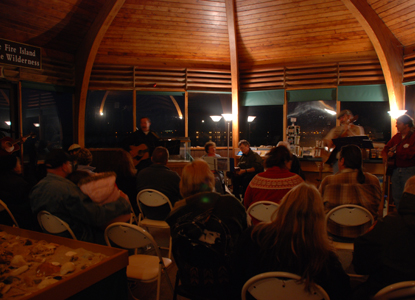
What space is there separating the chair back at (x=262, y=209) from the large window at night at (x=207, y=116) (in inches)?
227

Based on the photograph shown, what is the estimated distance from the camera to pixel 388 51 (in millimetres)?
6445

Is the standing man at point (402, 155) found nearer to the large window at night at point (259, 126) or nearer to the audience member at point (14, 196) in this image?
the large window at night at point (259, 126)

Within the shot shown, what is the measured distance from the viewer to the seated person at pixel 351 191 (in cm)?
259

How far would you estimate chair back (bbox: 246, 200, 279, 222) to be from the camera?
2562mm

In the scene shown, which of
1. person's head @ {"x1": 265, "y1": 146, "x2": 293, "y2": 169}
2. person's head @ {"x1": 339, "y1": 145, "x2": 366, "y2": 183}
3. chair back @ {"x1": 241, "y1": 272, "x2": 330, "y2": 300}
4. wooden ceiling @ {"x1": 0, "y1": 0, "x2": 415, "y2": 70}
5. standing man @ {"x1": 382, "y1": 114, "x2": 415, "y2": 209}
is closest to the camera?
chair back @ {"x1": 241, "y1": 272, "x2": 330, "y2": 300}

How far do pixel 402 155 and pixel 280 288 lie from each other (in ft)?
13.8

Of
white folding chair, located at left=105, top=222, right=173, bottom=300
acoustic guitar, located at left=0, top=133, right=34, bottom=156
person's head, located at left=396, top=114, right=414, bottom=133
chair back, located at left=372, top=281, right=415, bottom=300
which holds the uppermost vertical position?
person's head, located at left=396, top=114, right=414, bottom=133

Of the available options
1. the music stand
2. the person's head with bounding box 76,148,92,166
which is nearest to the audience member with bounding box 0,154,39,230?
the person's head with bounding box 76,148,92,166

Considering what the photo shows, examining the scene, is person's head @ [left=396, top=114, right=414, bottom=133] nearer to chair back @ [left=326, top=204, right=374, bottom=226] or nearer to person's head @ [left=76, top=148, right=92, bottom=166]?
chair back @ [left=326, top=204, right=374, bottom=226]

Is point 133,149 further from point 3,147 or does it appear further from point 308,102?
point 308,102

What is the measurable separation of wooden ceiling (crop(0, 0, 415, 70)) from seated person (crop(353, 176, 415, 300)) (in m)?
6.07

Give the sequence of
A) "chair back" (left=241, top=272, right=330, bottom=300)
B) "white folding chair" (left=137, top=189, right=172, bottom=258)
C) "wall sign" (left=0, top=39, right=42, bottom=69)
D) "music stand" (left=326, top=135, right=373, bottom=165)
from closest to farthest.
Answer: "chair back" (left=241, top=272, right=330, bottom=300) < "white folding chair" (left=137, top=189, right=172, bottom=258) < "music stand" (left=326, top=135, right=373, bottom=165) < "wall sign" (left=0, top=39, right=42, bottom=69)

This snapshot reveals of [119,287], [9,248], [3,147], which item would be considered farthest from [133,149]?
[119,287]

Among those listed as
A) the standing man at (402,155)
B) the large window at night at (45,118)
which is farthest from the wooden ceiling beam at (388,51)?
the large window at night at (45,118)
